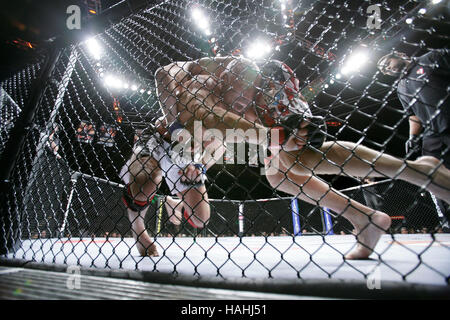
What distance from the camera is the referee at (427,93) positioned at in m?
0.72

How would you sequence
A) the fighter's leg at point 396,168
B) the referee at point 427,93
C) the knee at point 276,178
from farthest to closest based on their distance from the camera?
the knee at point 276,178 < the fighter's leg at point 396,168 < the referee at point 427,93

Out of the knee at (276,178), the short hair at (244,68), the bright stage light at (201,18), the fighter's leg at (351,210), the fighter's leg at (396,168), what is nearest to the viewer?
the fighter's leg at (396,168)

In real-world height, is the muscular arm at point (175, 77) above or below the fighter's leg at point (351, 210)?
above

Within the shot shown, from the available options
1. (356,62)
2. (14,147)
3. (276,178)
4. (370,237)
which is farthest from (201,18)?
(370,237)

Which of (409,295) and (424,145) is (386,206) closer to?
(424,145)

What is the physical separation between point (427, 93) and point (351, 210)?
3.32 ft

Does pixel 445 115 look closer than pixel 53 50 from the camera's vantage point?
Yes

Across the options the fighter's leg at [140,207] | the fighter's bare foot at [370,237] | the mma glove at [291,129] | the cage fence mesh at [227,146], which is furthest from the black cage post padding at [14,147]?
the fighter's bare foot at [370,237]

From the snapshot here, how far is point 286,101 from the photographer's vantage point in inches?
50.6

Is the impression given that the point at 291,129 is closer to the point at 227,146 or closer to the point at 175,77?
the point at 175,77

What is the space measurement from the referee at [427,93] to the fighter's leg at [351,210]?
25 cm

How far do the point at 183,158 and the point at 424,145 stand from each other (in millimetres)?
2078

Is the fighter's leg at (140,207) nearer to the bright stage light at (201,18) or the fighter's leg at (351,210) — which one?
the fighter's leg at (351,210)

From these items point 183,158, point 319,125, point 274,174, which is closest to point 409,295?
point 319,125
